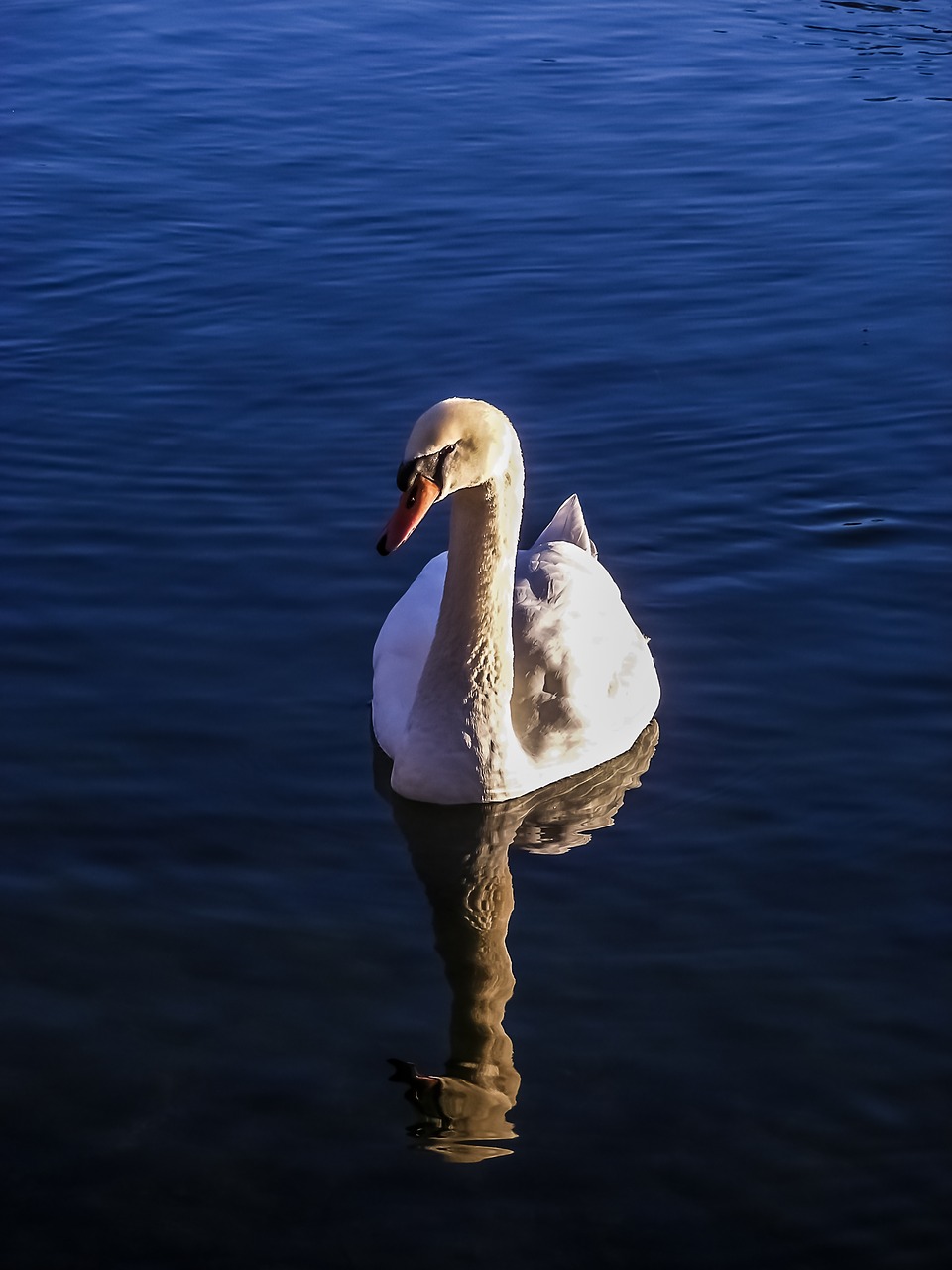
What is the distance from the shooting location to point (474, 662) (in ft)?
22.4

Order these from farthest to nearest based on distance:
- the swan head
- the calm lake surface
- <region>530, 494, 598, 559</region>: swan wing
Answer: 1. <region>530, 494, 598, 559</region>: swan wing
2. the swan head
3. the calm lake surface

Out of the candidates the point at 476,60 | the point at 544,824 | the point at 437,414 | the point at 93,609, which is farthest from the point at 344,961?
the point at 476,60

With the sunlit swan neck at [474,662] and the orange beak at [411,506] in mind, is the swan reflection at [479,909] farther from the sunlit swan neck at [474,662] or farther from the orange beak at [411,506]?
the orange beak at [411,506]

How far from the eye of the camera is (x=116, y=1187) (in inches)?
198

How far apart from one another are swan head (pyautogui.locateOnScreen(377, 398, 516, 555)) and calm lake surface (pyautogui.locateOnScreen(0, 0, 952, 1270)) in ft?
4.10

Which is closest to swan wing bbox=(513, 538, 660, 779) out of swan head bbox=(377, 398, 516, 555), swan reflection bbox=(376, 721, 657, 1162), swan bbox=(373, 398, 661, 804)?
swan bbox=(373, 398, 661, 804)

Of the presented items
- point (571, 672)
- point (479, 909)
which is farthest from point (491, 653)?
point (479, 909)

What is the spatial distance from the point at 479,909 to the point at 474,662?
36.7 inches

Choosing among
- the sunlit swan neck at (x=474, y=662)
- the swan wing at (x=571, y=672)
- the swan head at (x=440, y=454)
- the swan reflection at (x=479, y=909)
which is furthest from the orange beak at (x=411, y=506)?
the swan reflection at (x=479, y=909)

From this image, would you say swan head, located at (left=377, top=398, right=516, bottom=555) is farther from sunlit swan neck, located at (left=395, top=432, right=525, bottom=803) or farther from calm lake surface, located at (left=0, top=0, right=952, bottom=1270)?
calm lake surface, located at (left=0, top=0, right=952, bottom=1270)

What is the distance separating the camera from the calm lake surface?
5.13 metres

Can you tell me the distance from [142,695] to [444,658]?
156 cm

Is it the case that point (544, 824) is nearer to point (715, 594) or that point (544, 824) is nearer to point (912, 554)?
point (715, 594)

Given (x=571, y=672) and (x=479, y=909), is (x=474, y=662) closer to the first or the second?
(x=571, y=672)
